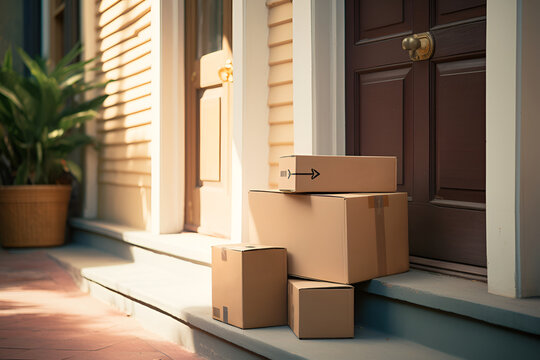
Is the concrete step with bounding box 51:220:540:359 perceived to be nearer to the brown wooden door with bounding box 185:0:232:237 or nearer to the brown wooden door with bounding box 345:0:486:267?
the brown wooden door with bounding box 345:0:486:267

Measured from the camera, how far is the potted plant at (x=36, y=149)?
4.96m

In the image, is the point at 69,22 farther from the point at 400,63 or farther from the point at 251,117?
the point at 400,63

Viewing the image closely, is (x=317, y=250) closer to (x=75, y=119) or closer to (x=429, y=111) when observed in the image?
(x=429, y=111)

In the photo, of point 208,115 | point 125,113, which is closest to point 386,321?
point 208,115

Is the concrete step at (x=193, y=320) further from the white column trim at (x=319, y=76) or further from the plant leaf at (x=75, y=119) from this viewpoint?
the plant leaf at (x=75, y=119)

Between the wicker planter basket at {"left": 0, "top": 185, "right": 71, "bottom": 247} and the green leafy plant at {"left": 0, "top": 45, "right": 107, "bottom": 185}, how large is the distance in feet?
0.48

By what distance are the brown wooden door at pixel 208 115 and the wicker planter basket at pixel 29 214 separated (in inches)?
60.0

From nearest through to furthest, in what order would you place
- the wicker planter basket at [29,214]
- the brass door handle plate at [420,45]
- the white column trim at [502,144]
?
the white column trim at [502,144] < the brass door handle plate at [420,45] < the wicker planter basket at [29,214]

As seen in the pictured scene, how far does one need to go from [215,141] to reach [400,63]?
1.62m

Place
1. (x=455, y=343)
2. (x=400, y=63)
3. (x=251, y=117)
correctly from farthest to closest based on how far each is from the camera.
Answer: (x=251, y=117), (x=400, y=63), (x=455, y=343)

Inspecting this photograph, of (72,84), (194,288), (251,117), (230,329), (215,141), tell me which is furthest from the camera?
(72,84)

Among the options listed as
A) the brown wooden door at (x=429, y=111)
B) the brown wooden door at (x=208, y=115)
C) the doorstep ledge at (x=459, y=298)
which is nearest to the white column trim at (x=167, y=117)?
the brown wooden door at (x=208, y=115)

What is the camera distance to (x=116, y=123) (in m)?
5.11

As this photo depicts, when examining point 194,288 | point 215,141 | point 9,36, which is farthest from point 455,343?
point 9,36
